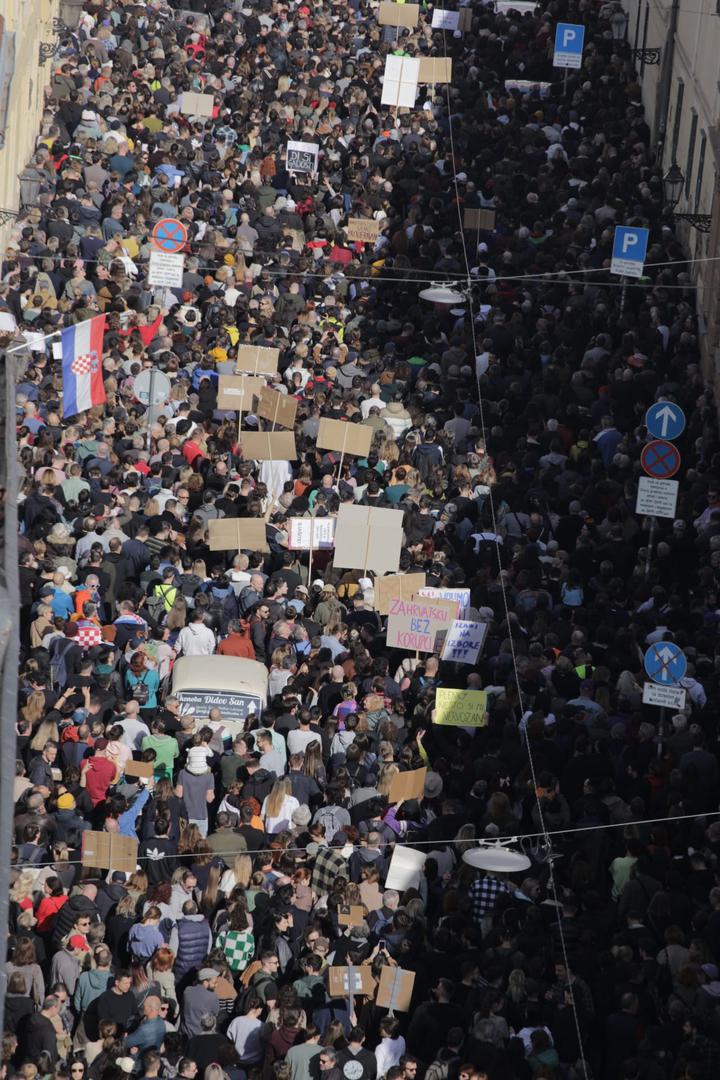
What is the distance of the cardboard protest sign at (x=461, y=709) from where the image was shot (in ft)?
62.8

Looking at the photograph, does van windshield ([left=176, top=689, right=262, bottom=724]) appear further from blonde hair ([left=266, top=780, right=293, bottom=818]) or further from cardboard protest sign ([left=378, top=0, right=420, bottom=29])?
cardboard protest sign ([left=378, top=0, right=420, bottom=29])

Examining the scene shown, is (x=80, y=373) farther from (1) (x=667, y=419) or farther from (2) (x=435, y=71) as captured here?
(2) (x=435, y=71)

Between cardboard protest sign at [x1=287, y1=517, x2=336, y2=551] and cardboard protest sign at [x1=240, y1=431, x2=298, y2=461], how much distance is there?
163cm

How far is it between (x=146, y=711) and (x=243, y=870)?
2962mm

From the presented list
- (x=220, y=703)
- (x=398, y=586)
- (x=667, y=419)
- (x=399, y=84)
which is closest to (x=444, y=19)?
(x=399, y=84)

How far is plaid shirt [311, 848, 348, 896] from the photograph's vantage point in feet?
55.2

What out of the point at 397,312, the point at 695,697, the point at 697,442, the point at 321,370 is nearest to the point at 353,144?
the point at 397,312

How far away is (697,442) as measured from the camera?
25781mm

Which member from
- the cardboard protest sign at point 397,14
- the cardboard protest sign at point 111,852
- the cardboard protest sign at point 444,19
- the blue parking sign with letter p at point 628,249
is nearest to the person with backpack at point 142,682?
the cardboard protest sign at point 111,852

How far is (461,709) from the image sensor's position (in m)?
19.2

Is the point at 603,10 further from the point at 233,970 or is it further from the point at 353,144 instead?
the point at 233,970

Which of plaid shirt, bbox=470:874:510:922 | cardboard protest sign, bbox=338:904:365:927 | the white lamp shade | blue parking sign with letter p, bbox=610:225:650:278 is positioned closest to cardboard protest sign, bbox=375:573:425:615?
the white lamp shade

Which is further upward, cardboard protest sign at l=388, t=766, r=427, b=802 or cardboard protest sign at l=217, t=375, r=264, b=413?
cardboard protest sign at l=217, t=375, r=264, b=413

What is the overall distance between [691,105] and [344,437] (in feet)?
39.0
